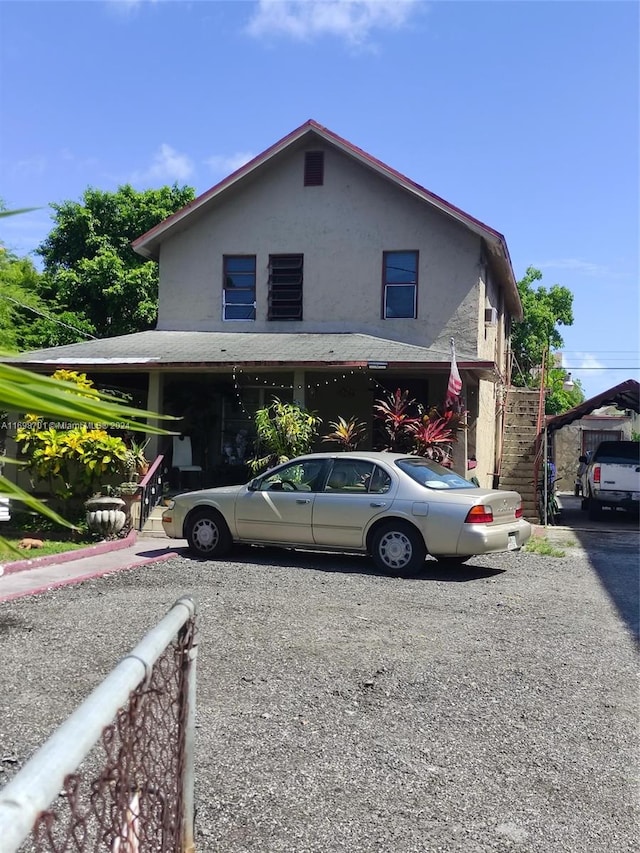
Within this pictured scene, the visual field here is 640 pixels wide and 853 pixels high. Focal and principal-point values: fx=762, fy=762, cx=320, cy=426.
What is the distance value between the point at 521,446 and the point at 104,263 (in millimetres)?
16839

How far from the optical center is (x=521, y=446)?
18.9 m

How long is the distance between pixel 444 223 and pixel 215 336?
5.55m

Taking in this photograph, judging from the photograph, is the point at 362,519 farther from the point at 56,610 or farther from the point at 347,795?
the point at 347,795

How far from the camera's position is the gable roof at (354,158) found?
15.7 meters

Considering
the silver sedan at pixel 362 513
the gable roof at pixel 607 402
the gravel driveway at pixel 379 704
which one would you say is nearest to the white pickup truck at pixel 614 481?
the gable roof at pixel 607 402

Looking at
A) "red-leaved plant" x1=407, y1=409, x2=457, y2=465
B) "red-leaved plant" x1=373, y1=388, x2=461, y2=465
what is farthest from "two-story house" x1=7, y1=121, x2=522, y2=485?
"red-leaved plant" x1=407, y1=409, x2=457, y2=465

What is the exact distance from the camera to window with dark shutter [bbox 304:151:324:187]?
17.0 m

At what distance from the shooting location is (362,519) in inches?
370

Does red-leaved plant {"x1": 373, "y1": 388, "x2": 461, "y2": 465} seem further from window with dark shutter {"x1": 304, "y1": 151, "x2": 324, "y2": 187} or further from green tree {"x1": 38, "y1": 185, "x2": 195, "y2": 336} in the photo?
green tree {"x1": 38, "y1": 185, "x2": 195, "y2": 336}

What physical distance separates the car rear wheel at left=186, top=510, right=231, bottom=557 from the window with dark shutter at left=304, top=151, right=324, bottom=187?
937cm

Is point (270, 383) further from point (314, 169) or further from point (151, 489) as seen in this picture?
point (314, 169)

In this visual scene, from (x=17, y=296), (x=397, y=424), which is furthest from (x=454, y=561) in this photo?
(x=17, y=296)

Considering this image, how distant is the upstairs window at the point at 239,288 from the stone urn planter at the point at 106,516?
21.0 feet

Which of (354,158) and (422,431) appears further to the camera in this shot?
(354,158)
